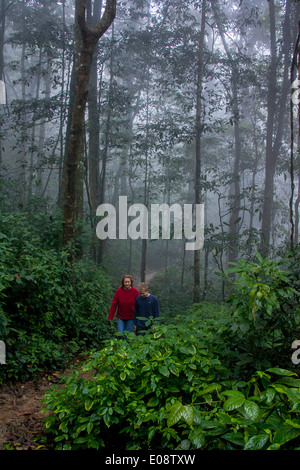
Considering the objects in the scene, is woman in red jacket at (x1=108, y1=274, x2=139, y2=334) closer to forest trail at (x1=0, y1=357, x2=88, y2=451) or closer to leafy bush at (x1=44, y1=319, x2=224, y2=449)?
forest trail at (x1=0, y1=357, x2=88, y2=451)

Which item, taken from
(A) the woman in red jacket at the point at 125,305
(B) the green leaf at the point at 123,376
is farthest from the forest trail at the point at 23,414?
(A) the woman in red jacket at the point at 125,305

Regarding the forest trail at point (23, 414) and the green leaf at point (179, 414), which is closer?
the green leaf at point (179, 414)

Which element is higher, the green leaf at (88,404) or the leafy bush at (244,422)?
the leafy bush at (244,422)

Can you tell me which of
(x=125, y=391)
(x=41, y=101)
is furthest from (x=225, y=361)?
(x=41, y=101)

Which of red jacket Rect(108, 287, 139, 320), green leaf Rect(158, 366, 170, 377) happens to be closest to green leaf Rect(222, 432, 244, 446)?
green leaf Rect(158, 366, 170, 377)

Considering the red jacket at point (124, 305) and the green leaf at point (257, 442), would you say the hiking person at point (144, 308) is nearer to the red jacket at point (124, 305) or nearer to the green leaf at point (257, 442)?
the red jacket at point (124, 305)

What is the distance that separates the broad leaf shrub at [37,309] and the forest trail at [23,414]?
0.54ft

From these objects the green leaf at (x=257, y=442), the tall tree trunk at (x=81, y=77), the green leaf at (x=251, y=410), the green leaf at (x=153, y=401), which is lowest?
the green leaf at (x=153, y=401)

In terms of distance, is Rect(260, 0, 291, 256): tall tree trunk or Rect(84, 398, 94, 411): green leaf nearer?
Rect(84, 398, 94, 411): green leaf

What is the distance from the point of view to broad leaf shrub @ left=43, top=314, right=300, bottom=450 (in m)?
2.44

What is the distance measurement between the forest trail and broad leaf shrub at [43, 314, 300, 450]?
0.22m

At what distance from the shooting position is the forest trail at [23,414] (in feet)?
10.7

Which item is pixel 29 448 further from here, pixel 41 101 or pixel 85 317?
pixel 41 101

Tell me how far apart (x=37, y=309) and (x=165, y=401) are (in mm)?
3098
